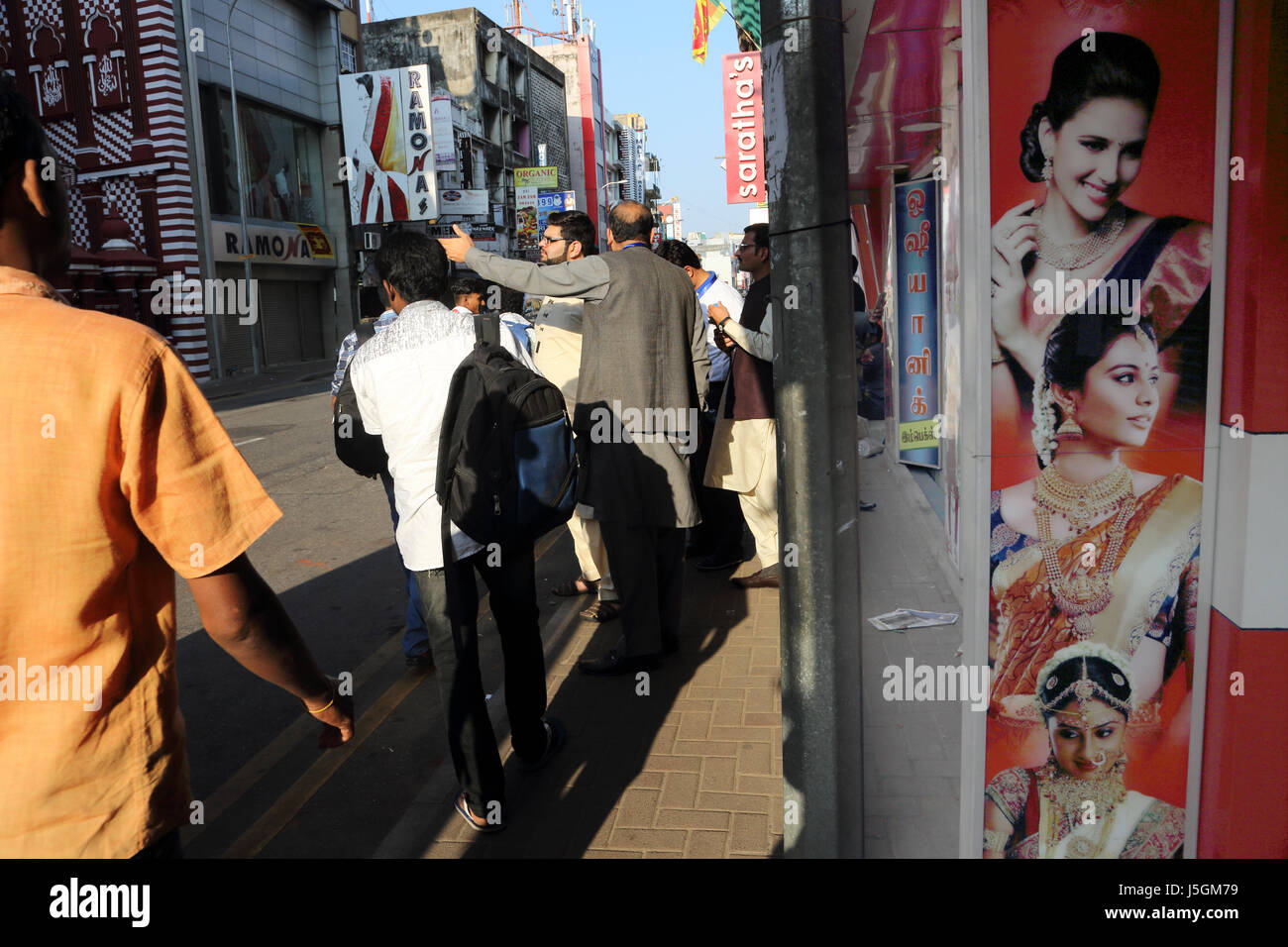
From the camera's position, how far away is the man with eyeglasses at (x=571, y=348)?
521 cm

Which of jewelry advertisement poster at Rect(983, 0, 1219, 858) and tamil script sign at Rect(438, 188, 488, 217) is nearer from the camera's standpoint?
jewelry advertisement poster at Rect(983, 0, 1219, 858)

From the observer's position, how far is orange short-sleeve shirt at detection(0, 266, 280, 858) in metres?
1.35

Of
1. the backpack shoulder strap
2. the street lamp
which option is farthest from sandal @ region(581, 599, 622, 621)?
the street lamp

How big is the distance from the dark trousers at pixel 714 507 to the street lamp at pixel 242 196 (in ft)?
73.0

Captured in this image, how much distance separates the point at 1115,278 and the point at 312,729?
11.7 feet

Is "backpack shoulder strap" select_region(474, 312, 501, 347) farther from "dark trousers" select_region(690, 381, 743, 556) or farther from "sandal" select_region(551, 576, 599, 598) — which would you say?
"dark trousers" select_region(690, 381, 743, 556)

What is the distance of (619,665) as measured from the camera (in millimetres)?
4477

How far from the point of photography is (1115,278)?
2180 mm

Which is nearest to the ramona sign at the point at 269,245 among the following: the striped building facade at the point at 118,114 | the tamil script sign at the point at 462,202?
the striped building facade at the point at 118,114

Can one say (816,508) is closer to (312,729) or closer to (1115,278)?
(1115,278)

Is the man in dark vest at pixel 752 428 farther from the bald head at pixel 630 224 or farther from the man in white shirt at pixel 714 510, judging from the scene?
the bald head at pixel 630 224

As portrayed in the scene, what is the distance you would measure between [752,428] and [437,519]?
2.67m

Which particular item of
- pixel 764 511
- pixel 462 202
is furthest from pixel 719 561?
pixel 462 202

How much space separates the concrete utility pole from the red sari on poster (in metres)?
12.8
